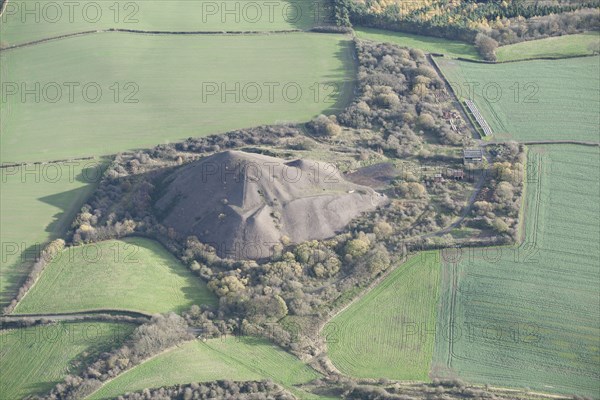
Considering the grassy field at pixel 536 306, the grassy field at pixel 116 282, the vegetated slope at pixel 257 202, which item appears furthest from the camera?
the vegetated slope at pixel 257 202

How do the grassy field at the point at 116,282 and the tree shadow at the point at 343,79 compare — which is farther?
the tree shadow at the point at 343,79

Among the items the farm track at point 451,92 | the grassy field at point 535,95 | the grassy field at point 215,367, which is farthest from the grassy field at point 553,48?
the grassy field at point 215,367

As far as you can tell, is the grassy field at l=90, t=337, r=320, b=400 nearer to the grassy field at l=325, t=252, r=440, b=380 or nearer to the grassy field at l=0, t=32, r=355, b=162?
the grassy field at l=325, t=252, r=440, b=380

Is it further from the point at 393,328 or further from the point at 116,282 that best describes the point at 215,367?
the point at 393,328

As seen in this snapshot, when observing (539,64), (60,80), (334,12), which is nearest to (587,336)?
(539,64)

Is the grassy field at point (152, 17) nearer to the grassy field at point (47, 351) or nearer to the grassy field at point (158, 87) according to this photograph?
the grassy field at point (158, 87)

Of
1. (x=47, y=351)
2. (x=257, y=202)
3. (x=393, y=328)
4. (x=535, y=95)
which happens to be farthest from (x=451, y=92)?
(x=47, y=351)

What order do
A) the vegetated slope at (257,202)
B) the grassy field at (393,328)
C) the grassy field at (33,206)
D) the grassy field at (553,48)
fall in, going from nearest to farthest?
the grassy field at (393,328) < the vegetated slope at (257,202) < the grassy field at (33,206) < the grassy field at (553,48)
